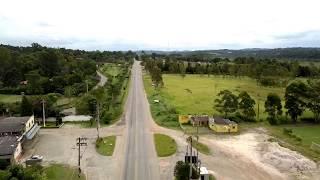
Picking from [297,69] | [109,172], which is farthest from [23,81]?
[297,69]

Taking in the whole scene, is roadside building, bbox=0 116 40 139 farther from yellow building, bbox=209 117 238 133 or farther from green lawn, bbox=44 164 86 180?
yellow building, bbox=209 117 238 133

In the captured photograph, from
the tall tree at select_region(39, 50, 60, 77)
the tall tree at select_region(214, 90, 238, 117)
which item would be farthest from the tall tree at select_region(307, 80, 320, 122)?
the tall tree at select_region(39, 50, 60, 77)

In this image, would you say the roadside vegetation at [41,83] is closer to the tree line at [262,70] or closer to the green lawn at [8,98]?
the green lawn at [8,98]

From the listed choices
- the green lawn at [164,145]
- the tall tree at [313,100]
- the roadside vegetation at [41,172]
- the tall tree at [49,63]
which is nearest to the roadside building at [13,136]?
the roadside vegetation at [41,172]

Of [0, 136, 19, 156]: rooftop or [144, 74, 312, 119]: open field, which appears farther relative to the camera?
[144, 74, 312, 119]: open field

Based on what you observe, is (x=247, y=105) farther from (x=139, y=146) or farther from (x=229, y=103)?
(x=139, y=146)

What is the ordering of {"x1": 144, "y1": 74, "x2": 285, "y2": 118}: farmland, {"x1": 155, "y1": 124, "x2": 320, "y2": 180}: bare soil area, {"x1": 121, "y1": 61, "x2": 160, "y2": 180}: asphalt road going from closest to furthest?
{"x1": 121, "y1": 61, "x2": 160, "y2": 180}: asphalt road
{"x1": 155, "y1": 124, "x2": 320, "y2": 180}: bare soil area
{"x1": 144, "y1": 74, "x2": 285, "y2": 118}: farmland

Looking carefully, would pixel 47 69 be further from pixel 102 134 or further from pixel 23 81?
pixel 102 134

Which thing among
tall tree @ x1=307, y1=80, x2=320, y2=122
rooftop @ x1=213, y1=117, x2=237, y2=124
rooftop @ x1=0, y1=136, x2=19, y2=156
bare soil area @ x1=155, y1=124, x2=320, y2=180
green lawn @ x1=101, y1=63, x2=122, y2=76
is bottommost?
bare soil area @ x1=155, y1=124, x2=320, y2=180
